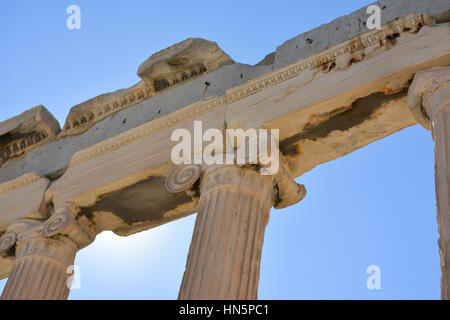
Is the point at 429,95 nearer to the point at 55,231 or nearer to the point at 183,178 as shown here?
the point at 183,178

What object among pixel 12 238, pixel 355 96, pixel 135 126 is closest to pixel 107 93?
pixel 135 126

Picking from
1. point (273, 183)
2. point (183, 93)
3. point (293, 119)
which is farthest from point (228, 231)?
point (183, 93)

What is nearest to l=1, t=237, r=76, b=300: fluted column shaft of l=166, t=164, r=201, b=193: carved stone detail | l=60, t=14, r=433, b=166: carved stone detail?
l=60, t=14, r=433, b=166: carved stone detail

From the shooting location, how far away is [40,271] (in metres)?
15.4

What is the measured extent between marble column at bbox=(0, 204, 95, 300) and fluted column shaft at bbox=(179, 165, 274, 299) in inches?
135

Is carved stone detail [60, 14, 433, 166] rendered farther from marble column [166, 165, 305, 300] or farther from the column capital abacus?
marble column [166, 165, 305, 300]

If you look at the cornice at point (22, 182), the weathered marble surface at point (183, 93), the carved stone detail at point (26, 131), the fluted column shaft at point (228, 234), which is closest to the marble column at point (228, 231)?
the fluted column shaft at point (228, 234)

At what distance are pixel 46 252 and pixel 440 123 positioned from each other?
8.25 m

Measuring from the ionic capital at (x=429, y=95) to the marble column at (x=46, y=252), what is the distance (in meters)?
7.29

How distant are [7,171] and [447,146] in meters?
11.5

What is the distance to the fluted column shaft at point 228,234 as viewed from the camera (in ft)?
39.4

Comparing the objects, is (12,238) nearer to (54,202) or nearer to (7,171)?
(54,202)

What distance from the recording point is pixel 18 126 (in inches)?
737
